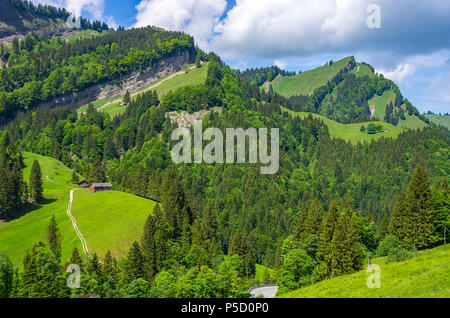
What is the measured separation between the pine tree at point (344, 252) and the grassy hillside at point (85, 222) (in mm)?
52490

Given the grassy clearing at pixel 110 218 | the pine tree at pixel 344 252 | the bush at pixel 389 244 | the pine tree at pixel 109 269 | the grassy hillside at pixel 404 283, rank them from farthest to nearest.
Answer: the grassy clearing at pixel 110 218, the pine tree at pixel 109 269, the bush at pixel 389 244, the pine tree at pixel 344 252, the grassy hillside at pixel 404 283

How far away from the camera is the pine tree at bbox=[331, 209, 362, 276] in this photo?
54.3 metres

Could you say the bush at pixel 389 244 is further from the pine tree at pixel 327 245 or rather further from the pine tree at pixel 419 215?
the pine tree at pixel 327 245

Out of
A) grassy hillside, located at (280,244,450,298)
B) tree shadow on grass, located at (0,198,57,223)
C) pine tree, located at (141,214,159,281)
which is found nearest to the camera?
grassy hillside, located at (280,244,450,298)

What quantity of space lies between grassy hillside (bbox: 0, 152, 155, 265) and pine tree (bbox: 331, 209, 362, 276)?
5249 cm

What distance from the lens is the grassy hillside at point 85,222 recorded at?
87375 mm

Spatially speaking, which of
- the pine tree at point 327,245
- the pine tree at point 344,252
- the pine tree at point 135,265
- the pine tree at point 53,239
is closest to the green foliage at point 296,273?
the pine tree at point 327,245

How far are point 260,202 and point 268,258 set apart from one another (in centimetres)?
4669

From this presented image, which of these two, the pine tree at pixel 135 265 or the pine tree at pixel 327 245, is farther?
the pine tree at pixel 135 265

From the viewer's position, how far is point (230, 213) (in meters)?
165

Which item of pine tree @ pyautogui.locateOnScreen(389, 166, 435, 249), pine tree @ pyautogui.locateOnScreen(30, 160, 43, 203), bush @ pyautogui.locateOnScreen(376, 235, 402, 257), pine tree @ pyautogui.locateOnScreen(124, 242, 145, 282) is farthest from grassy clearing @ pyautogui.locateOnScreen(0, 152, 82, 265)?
pine tree @ pyautogui.locateOnScreen(389, 166, 435, 249)

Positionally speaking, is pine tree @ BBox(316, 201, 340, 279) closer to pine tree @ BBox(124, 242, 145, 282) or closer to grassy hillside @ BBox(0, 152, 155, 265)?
pine tree @ BBox(124, 242, 145, 282)

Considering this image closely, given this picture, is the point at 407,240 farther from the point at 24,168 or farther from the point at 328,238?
the point at 24,168
